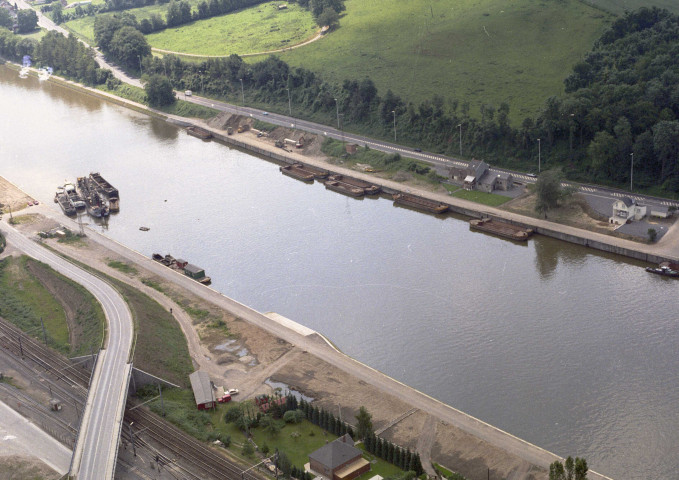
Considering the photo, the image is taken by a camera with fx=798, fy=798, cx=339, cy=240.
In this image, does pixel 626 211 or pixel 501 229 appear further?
pixel 501 229

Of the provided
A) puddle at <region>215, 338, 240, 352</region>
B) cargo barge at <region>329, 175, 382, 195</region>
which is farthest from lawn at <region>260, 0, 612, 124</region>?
puddle at <region>215, 338, 240, 352</region>

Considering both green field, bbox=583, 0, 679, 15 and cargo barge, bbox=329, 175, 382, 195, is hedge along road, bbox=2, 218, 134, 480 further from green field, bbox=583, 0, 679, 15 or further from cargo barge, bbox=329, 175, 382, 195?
green field, bbox=583, 0, 679, 15

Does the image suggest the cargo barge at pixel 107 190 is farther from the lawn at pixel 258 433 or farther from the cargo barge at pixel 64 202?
the lawn at pixel 258 433

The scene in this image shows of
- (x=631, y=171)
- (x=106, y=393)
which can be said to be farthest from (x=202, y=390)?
(x=631, y=171)

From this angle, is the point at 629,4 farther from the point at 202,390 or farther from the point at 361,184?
the point at 202,390

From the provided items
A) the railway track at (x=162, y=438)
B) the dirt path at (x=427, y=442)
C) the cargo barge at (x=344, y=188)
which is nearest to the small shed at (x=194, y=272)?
the railway track at (x=162, y=438)

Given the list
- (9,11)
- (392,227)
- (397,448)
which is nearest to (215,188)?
(392,227)
